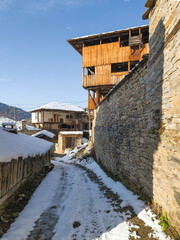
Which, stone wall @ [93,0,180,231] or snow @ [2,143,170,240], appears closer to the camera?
stone wall @ [93,0,180,231]

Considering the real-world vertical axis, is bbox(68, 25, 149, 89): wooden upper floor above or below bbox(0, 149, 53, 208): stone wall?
above

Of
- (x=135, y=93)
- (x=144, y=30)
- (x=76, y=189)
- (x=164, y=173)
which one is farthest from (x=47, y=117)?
(x=164, y=173)

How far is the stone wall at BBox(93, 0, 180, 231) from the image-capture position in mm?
3195

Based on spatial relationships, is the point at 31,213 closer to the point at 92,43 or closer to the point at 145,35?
the point at 92,43

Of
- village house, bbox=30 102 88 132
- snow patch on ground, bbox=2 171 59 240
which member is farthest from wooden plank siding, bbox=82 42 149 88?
village house, bbox=30 102 88 132

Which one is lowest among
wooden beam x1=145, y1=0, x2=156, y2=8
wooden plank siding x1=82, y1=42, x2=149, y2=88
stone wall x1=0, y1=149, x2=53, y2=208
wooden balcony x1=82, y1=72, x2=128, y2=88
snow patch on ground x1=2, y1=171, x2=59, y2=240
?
snow patch on ground x1=2, y1=171, x2=59, y2=240

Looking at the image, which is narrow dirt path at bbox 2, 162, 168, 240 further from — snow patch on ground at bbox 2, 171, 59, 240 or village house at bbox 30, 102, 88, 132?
village house at bbox 30, 102, 88, 132

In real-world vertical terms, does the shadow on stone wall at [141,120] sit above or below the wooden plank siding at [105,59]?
below

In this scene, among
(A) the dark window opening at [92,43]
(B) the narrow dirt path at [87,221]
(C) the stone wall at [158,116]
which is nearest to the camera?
(C) the stone wall at [158,116]

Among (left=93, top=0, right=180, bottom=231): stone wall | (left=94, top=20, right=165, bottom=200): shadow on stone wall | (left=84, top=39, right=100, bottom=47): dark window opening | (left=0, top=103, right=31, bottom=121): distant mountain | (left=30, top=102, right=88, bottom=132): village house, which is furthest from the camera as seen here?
(left=0, top=103, right=31, bottom=121): distant mountain

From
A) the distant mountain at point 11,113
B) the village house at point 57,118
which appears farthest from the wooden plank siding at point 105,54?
the distant mountain at point 11,113

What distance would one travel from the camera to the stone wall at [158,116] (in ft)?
10.5

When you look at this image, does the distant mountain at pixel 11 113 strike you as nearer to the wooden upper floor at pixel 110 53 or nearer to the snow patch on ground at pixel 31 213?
the wooden upper floor at pixel 110 53

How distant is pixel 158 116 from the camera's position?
3961 mm
